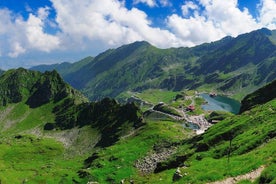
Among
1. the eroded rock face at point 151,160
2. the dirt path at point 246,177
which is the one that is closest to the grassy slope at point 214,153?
the dirt path at point 246,177

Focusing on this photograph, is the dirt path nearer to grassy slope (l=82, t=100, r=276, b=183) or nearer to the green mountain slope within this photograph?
the green mountain slope

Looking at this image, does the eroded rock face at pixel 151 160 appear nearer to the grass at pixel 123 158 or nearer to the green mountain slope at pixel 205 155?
the green mountain slope at pixel 205 155

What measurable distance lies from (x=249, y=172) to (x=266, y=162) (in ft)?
10.8

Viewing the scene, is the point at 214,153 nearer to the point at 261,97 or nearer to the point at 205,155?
the point at 205,155

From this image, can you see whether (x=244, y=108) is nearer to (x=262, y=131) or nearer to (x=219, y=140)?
(x=219, y=140)

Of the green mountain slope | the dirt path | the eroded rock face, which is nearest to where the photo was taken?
the dirt path

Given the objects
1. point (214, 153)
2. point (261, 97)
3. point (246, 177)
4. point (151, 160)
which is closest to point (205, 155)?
point (214, 153)

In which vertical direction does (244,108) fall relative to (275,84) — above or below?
below

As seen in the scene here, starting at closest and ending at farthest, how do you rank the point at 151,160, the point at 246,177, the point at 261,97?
the point at 246,177
the point at 261,97
the point at 151,160

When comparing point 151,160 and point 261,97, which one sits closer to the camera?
point 261,97

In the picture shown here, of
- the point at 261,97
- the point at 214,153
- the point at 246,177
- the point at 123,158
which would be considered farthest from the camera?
the point at 123,158

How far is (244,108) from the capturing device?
6191 inches

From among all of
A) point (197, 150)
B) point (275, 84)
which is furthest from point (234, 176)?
point (275, 84)

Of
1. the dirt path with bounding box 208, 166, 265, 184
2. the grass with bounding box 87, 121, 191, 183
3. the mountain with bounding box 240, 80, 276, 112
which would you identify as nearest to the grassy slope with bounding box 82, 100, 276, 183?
the grass with bounding box 87, 121, 191, 183
